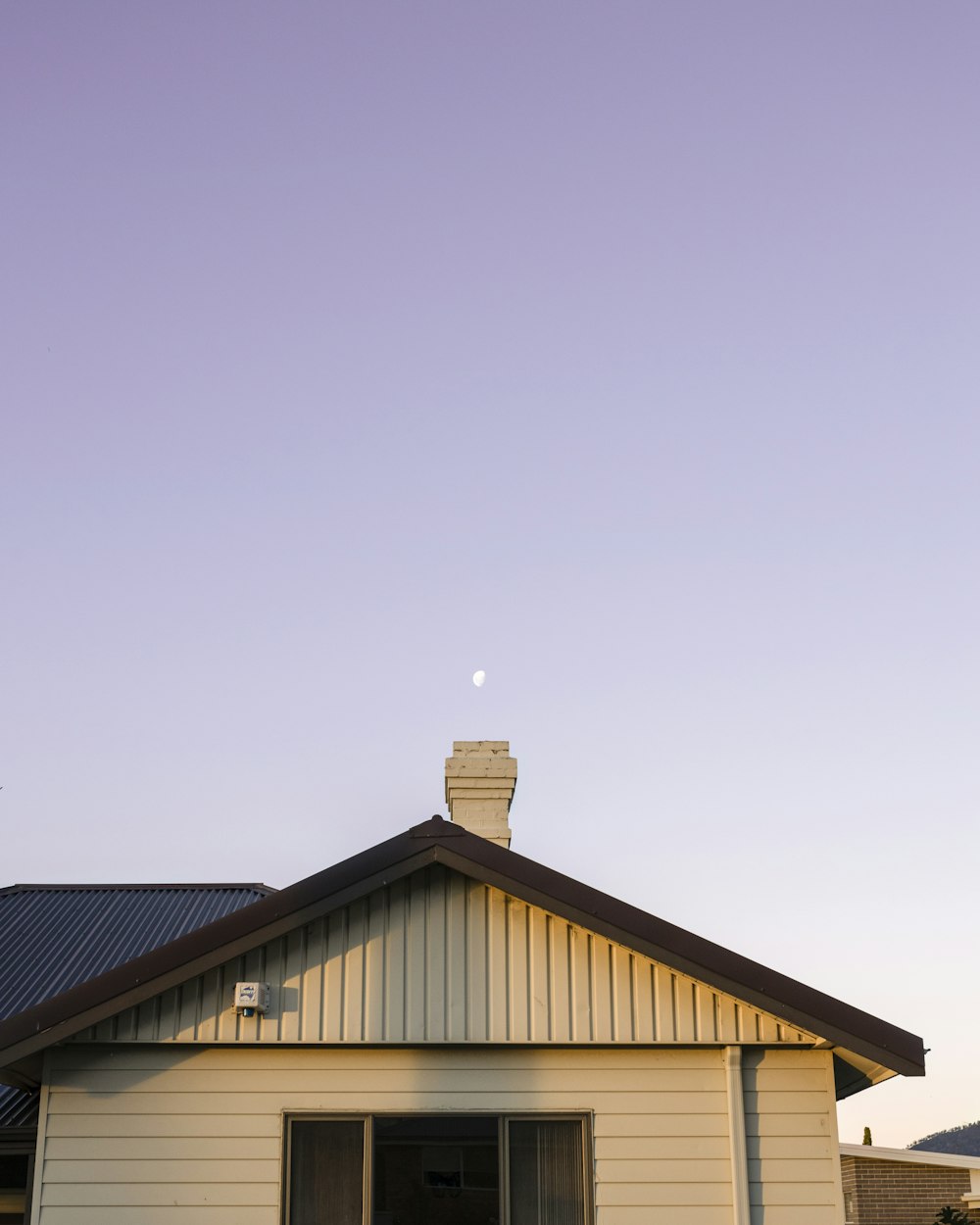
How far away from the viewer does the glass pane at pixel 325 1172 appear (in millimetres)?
9492

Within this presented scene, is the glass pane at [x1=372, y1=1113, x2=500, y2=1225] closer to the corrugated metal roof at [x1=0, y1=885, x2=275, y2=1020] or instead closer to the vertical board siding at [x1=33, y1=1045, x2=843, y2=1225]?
the vertical board siding at [x1=33, y1=1045, x2=843, y2=1225]

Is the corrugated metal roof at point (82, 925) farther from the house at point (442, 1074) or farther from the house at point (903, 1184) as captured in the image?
the house at point (903, 1184)

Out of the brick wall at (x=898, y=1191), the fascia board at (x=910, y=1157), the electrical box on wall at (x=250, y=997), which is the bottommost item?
the brick wall at (x=898, y=1191)

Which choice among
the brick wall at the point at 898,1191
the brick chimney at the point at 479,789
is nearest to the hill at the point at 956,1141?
the brick wall at the point at 898,1191

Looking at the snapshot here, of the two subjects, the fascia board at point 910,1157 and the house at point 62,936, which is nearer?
the house at point 62,936

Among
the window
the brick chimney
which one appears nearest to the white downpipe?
the window

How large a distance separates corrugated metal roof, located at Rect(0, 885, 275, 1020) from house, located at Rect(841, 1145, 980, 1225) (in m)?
14.8

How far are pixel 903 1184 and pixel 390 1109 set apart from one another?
65.4ft

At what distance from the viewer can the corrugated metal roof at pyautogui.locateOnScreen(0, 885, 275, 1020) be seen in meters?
13.1

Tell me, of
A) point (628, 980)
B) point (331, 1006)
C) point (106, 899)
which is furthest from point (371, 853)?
point (106, 899)

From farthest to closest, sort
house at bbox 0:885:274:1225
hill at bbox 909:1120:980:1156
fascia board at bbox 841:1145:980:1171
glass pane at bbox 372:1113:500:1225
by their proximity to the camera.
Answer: hill at bbox 909:1120:980:1156 → fascia board at bbox 841:1145:980:1171 → house at bbox 0:885:274:1225 → glass pane at bbox 372:1113:500:1225

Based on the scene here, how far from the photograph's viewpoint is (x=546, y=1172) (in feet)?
31.5

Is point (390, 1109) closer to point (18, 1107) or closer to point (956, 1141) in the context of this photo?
point (18, 1107)

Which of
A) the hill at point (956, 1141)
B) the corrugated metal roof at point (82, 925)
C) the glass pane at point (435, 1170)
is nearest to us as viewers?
the glass pane at point (435, 1170)
